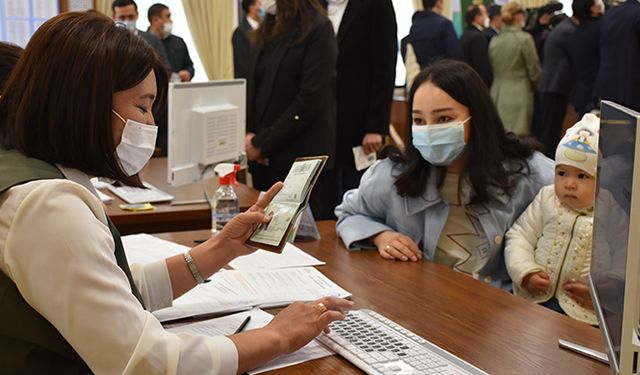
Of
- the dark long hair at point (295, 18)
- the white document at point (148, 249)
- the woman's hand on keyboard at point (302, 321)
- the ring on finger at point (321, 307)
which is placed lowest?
the white document at point (148, 249)

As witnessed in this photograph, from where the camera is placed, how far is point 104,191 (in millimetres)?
3082

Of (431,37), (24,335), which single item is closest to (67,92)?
(24,335)

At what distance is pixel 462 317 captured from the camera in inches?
66.3

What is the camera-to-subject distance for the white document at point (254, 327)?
1420 mm

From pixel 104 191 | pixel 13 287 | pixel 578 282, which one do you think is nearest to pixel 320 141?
pixel 104 191

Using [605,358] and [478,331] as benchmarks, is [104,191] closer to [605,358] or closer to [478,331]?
[478,331]

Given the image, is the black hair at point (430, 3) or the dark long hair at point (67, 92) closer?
the dark long hair at point (67, 92)

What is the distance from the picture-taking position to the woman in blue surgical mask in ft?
7.27

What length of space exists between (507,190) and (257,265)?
2.41 feet

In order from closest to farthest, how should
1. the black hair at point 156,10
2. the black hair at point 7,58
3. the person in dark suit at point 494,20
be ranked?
1. the black hair at point 7,58
2. the black hair at point 156,10
3. the person in dark suit at point 494,20

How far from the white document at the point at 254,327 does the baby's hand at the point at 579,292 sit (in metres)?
0.67

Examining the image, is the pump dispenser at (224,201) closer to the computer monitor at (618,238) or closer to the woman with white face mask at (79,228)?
the woman with white face mask at (79,228)

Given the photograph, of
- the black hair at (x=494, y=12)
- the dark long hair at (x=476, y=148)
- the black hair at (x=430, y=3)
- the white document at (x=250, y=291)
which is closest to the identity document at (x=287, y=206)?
the white document at (x=250, y=291)

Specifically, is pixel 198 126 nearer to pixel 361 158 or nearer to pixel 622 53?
pixel 361 158
